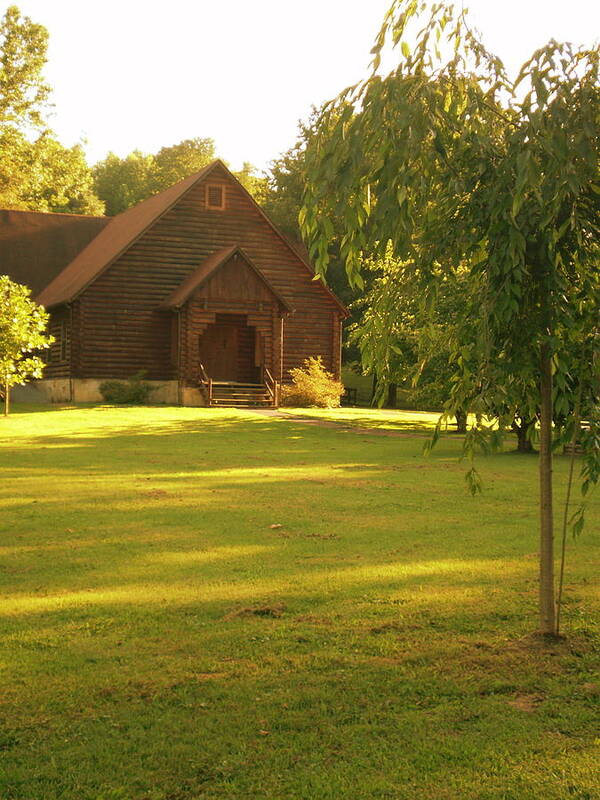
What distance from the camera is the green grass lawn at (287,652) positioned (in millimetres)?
5078

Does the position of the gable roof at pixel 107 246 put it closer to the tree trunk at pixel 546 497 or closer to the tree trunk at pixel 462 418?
the tree trunk at pixel 462 418

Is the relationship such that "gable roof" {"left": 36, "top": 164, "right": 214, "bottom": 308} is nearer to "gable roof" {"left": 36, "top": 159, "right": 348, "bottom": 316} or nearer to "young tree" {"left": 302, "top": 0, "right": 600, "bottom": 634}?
"gable roof" {"left": 36, "top": 159, "right": 348, "bottom": 316}

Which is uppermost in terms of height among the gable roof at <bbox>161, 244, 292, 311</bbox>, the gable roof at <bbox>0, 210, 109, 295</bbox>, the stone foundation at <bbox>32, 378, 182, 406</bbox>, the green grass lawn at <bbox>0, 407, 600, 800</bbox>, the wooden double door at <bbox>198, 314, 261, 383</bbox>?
the gable roof at <bbox>0, 210, 109, 295</bbox>

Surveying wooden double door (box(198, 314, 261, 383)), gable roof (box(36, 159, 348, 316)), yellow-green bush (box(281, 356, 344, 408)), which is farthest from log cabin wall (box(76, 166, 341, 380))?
wooden double door (box(198, 314, 261, 383))

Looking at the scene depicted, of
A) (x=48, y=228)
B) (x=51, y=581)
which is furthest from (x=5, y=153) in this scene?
(x=51, y=581)

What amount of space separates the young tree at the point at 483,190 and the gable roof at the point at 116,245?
102 feet

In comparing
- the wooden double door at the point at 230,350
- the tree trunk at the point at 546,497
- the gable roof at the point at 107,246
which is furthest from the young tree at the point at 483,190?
the wooden double door at the point at 230,350

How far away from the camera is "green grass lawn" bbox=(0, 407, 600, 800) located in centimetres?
508

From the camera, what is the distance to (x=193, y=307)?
123ft

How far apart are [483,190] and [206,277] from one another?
102 feet

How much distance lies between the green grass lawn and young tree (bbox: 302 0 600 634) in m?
1.57

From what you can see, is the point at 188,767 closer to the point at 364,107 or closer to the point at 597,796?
the point at 597,796

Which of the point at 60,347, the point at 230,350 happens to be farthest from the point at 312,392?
the point at 60,347

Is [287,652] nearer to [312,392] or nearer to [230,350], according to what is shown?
[312,392]
